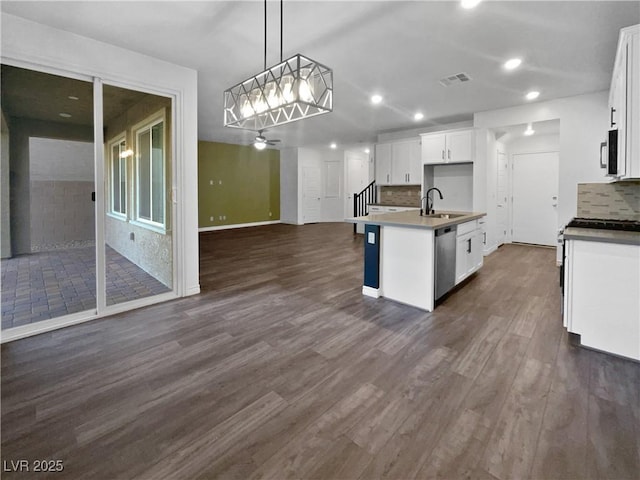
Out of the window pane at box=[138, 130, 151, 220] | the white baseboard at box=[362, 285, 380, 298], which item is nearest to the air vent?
the white baseboard at box=[362, 285, 380, 298]

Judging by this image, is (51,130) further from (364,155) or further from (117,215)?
(364,155)

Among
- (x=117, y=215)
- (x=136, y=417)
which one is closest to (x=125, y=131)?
(x=117, y=215)

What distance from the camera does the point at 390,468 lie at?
55.2 inches

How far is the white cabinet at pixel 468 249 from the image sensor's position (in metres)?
3.97

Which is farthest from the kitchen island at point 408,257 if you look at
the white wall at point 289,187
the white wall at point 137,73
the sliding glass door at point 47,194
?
the white wall at point 289,187

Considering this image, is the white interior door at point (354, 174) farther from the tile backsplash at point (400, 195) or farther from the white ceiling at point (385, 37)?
the white ceiling at point (385, 37)

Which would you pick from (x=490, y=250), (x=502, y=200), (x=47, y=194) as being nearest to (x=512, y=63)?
(x=490, y=250)

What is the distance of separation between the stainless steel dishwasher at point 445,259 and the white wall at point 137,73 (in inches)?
108

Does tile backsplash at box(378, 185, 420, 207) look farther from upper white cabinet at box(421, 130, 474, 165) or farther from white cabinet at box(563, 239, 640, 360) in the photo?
white cabinet at box(563, 239, 640, 360)

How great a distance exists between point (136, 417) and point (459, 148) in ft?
21.5

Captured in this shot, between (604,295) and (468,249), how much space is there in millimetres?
1902

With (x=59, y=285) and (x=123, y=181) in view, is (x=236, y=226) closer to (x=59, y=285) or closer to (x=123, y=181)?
(x=123, y=181)

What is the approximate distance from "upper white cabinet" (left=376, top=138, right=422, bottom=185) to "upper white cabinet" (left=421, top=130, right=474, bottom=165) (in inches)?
21.9

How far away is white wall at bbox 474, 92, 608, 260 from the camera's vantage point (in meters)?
4.83
